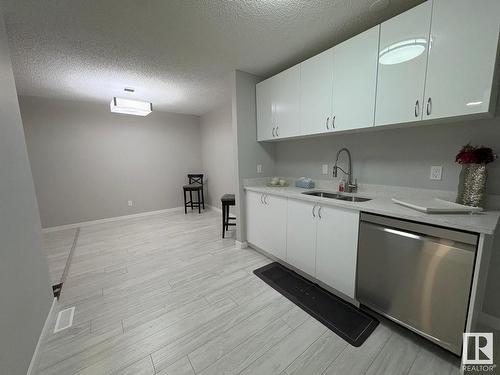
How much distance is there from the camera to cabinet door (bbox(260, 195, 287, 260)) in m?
2.23

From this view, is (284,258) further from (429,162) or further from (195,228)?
(195,228)

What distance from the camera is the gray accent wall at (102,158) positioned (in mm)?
3576

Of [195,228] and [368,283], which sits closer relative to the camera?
[368,283]

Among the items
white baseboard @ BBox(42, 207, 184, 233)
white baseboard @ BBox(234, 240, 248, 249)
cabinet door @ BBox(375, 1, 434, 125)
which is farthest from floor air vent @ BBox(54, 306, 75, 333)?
cabinet door @ BBox(375, 1, 434, 125)

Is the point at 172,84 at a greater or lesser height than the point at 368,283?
greater

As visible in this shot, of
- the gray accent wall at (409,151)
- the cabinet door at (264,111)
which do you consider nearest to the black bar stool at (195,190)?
the cabinet door at (264,111)

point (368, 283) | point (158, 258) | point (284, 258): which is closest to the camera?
point (368, 283)

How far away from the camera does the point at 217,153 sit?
4.68 meters

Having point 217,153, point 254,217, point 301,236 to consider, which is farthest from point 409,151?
point 217,153

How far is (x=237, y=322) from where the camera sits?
5.11 ft

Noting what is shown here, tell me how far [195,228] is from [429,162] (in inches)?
136

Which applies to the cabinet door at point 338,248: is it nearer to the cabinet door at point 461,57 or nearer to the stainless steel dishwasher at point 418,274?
the stainless steel dishwasher at point 418,274

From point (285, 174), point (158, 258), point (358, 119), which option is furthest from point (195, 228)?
point (358, 119)

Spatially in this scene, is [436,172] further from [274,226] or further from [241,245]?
[241,245]
